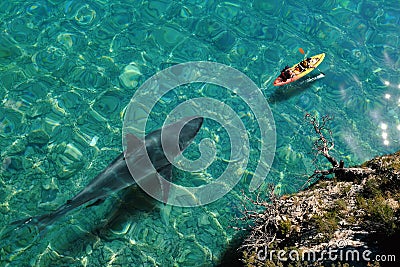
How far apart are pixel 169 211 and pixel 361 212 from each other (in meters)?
4.74

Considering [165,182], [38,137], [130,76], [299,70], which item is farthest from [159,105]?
[299,70]

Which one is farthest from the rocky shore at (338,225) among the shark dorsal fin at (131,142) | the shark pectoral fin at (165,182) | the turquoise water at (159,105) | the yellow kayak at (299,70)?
the yellow kayak at (299,70)

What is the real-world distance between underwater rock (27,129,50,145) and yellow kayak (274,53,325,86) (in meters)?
7.32

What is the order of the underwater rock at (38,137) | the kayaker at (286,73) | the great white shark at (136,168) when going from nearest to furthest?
the great white shark at (136,168) < the underwater rock at (38,137) < the kayaker at (286,73)

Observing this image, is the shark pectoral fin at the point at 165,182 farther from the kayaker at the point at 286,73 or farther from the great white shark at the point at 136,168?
the kayaker at the point at 286,73

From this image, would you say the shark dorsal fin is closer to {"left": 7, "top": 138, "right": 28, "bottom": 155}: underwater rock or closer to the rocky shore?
{"left": 7, "top": 138, "right": 28, "bottom": 155}: underwater rock

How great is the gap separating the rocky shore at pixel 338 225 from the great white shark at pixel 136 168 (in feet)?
8.65

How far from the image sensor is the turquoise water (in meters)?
9.79

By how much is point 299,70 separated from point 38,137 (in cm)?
852

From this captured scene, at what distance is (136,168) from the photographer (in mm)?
9211

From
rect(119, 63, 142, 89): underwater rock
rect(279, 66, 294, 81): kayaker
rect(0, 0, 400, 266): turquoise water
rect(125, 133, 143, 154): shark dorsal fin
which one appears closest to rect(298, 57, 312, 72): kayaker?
rect(279, 66, 294, 81): kayaker

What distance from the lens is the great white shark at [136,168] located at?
862 cm

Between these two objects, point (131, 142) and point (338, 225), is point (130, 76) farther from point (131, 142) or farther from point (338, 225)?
point (338, 225)

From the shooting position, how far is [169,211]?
10.2 meters
